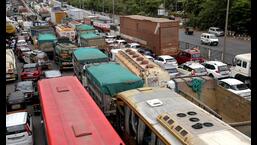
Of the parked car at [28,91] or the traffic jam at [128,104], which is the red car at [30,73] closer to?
the traffic jam at [128,104]

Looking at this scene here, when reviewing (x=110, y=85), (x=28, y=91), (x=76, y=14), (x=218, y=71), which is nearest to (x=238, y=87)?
(x=218, y=71)

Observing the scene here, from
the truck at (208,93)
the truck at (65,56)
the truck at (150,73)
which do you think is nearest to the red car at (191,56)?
the truck at (65,56)

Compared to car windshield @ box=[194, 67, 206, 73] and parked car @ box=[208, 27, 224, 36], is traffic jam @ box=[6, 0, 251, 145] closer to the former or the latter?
car windshield @ box=[194, 67, 206, 73]

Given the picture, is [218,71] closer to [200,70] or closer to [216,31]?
[200,70]

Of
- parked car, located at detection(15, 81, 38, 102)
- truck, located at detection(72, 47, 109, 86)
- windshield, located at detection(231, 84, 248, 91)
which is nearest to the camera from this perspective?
windshield, located at detection(231, 84, 248, 91)

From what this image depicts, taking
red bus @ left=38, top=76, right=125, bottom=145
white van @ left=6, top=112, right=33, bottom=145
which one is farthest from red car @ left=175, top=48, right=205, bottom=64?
white van @ left=6, top=112, right=33, bottom=145

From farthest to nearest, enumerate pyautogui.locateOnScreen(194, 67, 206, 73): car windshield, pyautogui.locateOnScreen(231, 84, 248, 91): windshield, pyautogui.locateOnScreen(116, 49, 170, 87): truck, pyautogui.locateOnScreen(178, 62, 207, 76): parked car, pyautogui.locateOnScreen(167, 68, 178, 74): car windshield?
pyautogui.locateOnScreen(167, 68, 178, 74): car windshield
pyautogui.locateOnScreen(194, 67, 206, 73): car windshield
pyautogui.locateOnScreen(178, 62, 207, 76): parked car
pyautogui.locateOnScreen(231, 84, 248, 91): windshield
pyautogui.locateOnScreen(116, 49, 170, 87): truck

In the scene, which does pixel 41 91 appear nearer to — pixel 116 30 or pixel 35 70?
pixel 35 70

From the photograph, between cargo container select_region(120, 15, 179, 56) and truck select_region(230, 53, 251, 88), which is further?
cargo container select_region(120, 15, 179, 56)
